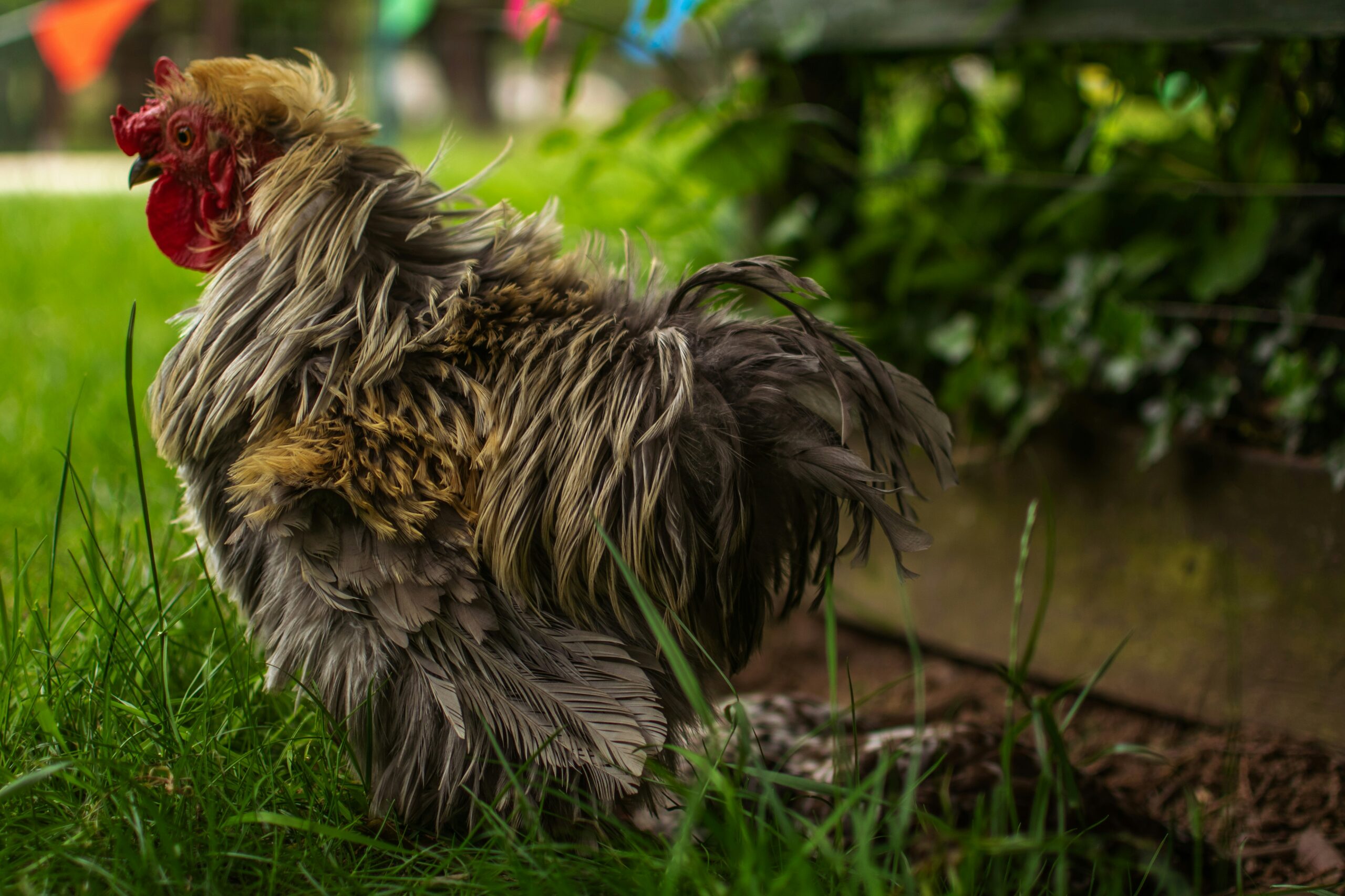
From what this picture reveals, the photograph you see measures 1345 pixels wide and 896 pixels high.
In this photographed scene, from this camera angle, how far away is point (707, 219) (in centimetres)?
335

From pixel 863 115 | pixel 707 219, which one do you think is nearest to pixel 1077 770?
pixel 707 219

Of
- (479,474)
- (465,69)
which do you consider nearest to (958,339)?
(479,474)

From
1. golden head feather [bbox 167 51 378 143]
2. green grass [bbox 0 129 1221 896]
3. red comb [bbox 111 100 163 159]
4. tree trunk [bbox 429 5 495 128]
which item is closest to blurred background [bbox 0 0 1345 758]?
golden head feather [bbox 167 51 378 143]

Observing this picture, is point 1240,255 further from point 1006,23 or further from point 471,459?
point 471,459

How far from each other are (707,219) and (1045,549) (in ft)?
4.83

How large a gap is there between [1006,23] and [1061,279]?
768 millimetres

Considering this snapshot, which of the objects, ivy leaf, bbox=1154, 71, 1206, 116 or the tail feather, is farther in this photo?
ivy leaf, bbox=1154, 71, 1206, 116

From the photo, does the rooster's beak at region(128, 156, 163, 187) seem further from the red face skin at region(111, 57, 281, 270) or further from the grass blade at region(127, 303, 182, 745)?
the grass blade at region(127, 303, 182, 745)

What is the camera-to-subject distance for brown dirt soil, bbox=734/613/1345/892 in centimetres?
211

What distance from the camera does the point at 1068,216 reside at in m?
2.81

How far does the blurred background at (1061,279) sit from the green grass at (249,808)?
52 centimetres

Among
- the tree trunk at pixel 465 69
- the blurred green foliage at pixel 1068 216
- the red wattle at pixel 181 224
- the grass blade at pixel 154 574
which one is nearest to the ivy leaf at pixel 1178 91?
the blurred green foliage at pixel 1068 216

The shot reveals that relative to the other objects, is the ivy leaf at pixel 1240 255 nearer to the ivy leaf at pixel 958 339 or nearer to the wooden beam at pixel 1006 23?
the wooden beam at pixel 1006 23

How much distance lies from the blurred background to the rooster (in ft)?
1.33
